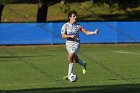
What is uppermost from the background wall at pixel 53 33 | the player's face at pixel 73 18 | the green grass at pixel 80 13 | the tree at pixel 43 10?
the player's face at pixel 73 18

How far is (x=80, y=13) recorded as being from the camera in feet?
240

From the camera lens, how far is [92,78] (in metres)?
18.5

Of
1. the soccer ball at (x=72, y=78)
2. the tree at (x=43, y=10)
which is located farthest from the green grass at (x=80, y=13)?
the soccer ball at (x=72, y=78)

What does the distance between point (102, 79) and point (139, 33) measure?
26507 mm

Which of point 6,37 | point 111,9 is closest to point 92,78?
point 6,37

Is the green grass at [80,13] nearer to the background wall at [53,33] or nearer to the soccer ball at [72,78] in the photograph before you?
the background wall at [53,33]

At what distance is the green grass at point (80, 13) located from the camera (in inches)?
2749

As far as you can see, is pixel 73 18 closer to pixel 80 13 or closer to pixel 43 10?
pixel 43 10

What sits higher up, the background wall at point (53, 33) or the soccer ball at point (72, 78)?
the soccer ball at point (72, 78)

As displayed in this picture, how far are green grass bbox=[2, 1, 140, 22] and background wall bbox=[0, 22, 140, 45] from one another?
23.8 metres

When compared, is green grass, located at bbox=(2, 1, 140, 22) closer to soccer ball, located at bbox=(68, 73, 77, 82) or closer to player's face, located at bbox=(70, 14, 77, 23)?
player's face, located at bbox=(70, 14, 77, 23)

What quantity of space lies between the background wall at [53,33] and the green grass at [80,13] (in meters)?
23.8

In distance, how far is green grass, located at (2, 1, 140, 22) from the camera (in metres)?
69.8

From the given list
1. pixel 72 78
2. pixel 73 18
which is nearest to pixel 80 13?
pixel 73 18
